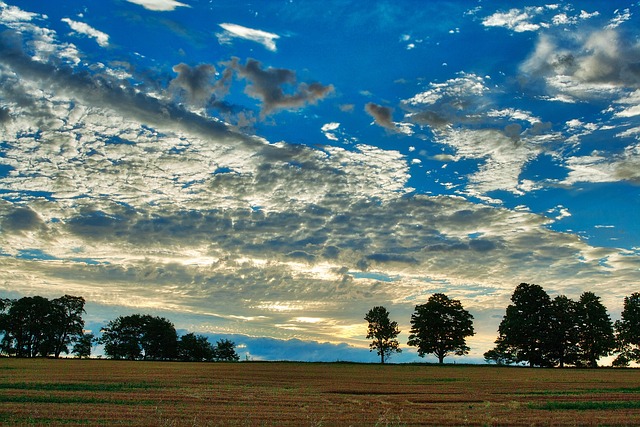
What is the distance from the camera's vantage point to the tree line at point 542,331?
295 feet

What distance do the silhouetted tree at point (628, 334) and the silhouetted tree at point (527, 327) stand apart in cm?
1384

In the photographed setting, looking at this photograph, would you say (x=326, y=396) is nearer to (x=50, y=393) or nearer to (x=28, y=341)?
(x=50, y=393)

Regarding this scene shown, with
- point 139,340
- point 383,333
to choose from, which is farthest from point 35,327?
point 383,333

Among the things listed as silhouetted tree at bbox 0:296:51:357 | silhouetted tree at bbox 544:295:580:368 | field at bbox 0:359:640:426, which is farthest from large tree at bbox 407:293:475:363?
silhouetted tree at bbox 0:296:51:357

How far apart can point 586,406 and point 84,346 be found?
395 feet

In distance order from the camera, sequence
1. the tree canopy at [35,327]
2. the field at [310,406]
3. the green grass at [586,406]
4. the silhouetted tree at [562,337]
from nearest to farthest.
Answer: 1. the field at [310,406]
2. the green grass at [586,406]
3. the silhouetted tree at [562,337]
4. the tree canopy at [35,327]

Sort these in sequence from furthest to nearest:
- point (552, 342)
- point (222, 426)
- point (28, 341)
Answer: point (28, 341)
point (552, 342)
point (222, 426)

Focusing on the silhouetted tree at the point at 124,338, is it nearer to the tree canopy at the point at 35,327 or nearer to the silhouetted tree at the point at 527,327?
the tree canopy at the point at 35,327

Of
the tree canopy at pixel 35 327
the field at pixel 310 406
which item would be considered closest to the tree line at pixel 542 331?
the field at pixel 310 406

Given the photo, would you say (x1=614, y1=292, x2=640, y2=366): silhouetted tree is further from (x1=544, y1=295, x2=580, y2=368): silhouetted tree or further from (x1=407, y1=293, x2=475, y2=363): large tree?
(x1=407, y1=293, x2=475, y2=363): large tree

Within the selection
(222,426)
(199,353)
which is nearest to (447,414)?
(222,426)

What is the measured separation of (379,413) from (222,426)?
958cm

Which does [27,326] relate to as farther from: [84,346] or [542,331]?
[542,331]

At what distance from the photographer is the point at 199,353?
130750mm
